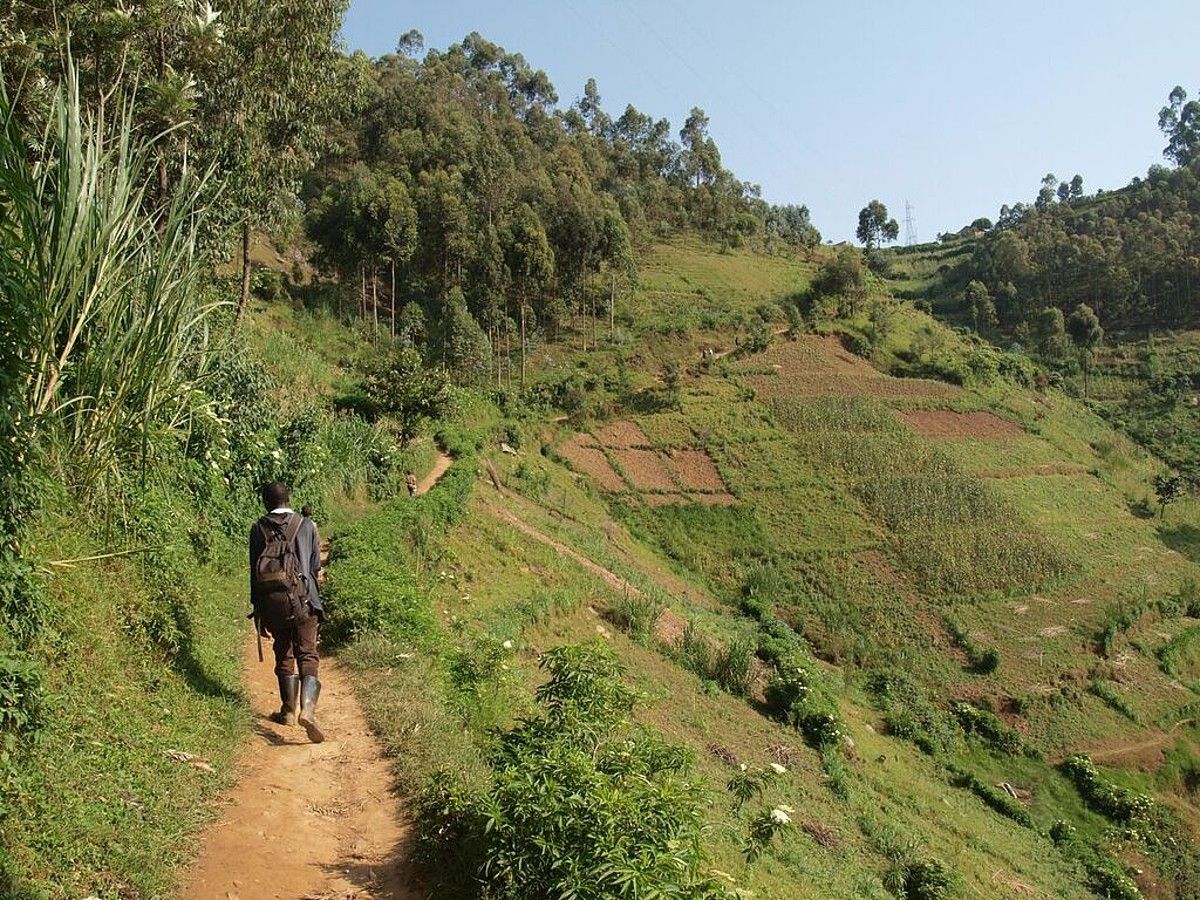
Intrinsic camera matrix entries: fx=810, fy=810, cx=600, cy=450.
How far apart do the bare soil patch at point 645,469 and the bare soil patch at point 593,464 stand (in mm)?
703

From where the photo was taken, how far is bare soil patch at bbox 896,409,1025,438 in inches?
1644

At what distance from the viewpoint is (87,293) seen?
371 centimetres

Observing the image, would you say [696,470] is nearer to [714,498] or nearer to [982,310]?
[714,498]

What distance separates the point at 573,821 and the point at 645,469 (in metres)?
33.2

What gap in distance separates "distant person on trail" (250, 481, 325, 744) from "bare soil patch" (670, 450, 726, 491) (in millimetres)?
30364

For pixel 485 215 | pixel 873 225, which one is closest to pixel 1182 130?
pixel 873 225

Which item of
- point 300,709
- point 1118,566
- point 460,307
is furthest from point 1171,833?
point 460,307

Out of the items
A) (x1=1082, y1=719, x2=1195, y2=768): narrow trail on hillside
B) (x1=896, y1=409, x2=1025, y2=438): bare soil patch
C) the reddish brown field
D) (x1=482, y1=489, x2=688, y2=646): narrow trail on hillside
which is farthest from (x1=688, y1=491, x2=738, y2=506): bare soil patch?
(x1=1082, y1=719, x2=1195, y2=768): narrow trail on hillside

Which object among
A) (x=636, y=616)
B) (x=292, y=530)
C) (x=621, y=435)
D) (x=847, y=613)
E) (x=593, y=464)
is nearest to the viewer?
(x=292, y=530)

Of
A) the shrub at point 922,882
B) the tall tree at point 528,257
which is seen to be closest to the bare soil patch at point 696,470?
the tall tree at point 528,257

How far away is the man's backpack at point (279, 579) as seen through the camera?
5.88 metres

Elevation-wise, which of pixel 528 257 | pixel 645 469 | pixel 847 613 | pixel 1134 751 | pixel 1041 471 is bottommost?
pixel 1134 751

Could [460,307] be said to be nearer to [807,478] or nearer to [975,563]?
[807,478]

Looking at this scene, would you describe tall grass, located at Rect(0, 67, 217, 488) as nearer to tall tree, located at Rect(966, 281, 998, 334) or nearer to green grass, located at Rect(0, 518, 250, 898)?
green grass, located at Rect(0, 518, 250, 898)
